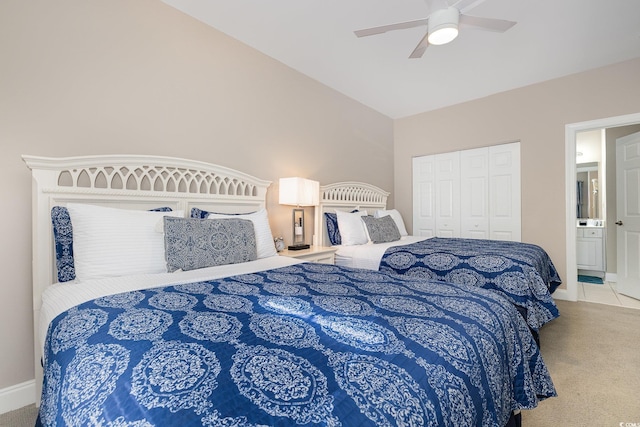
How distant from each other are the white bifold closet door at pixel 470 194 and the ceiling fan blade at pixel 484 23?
255 cm

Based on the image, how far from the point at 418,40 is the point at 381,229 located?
1.98 m

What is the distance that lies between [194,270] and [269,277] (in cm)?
51

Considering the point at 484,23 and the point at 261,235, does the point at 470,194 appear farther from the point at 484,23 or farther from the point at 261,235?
the point at 261,235

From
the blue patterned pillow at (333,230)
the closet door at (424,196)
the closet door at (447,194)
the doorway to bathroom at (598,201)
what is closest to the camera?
the blue patterned pillow at (333,230)

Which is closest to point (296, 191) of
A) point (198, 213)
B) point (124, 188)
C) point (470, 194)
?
point (198, 213)

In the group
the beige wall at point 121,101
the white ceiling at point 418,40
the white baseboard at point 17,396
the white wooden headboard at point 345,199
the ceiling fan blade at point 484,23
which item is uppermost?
the white ceiling at point 418,40

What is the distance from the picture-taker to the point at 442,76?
3590 mm

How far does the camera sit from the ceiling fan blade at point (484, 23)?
6.36 ft

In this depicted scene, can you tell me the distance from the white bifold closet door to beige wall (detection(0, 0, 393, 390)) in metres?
2.47

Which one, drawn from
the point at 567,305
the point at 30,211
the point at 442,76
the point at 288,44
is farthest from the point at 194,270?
the point at 567,305

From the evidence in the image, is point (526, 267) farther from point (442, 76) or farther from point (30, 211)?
point (30, 211)

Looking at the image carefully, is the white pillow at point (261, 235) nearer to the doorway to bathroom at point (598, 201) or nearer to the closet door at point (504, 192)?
the closet door at point (504, 192)

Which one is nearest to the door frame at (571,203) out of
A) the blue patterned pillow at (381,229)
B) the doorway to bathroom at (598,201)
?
the doorway to bathroom at (598,201)

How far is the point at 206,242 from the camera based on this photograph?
1.90 meters
